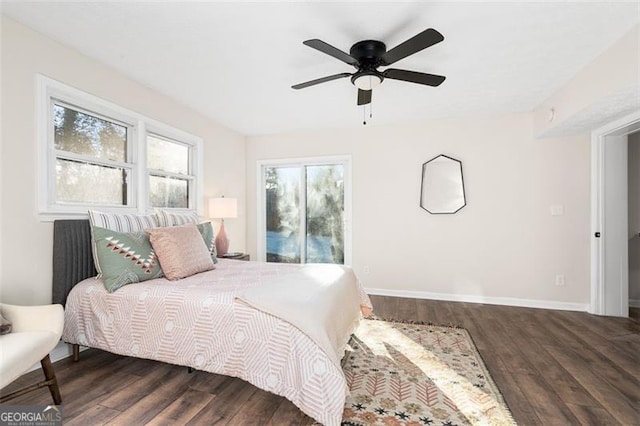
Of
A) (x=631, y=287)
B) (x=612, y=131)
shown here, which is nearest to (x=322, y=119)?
(x=612, y=131)

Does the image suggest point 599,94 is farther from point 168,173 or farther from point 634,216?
point 168,173

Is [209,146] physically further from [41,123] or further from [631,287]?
[631,287]

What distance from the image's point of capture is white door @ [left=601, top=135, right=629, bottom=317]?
337 cm

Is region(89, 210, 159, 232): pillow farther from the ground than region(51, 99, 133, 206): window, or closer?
closer

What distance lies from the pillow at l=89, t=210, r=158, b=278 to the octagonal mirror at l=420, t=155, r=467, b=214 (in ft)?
10.9

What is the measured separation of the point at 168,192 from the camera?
353cm

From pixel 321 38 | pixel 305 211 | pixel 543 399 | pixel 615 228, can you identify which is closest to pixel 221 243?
pixel 305 211

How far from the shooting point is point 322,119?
163 inches

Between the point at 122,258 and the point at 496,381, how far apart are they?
9.24ft

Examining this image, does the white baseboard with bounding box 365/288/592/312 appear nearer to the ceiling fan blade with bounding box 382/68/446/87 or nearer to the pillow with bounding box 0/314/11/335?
the ceiling fan blade with bounding box 382/68/446/87

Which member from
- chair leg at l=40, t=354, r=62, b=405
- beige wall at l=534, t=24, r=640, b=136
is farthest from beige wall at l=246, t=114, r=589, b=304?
chair leg at l=40, t=354, r=62, b=405

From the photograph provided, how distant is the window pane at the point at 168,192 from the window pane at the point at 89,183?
0.34m

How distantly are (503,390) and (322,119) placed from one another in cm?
347

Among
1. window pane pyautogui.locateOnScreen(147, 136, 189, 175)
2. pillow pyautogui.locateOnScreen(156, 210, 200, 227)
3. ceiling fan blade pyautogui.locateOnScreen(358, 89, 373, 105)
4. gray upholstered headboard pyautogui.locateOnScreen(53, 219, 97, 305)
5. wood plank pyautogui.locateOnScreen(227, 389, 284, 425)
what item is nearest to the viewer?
wood plank pyautogui.locateOnScreen(227, 389, 284, 425)
